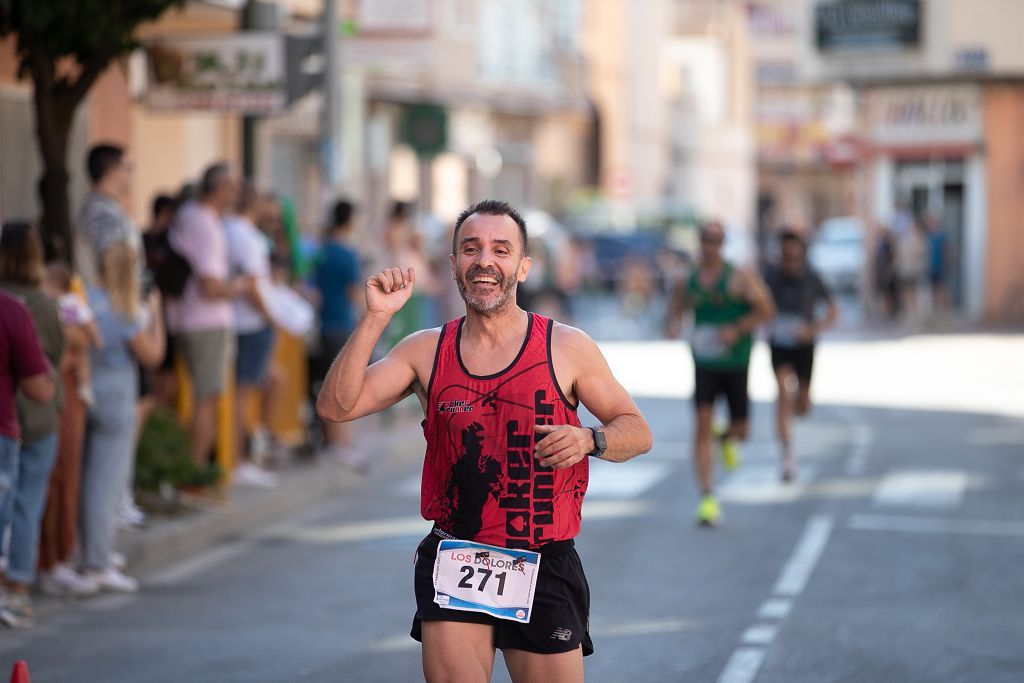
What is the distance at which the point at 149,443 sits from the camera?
11.7m

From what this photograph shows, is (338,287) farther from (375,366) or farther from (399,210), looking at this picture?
(375,366)

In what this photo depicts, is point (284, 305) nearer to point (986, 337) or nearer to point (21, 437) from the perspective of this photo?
point (21, 437)

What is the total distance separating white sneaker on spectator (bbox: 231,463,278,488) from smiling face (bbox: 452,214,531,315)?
8282 mm

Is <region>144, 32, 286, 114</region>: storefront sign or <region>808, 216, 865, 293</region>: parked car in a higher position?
<region>144, 32, 286, 114</region>: storefront sign

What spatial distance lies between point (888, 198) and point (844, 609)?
2996 centimetres

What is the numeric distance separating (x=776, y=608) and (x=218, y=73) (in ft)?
23.4

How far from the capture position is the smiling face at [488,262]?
17.1ft

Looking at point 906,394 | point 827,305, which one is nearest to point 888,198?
point 906,394

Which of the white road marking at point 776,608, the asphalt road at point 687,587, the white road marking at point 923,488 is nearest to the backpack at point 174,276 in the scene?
the asphalt road at point 687,587

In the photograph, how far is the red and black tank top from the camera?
5.24 meters

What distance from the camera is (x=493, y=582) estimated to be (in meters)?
5.23

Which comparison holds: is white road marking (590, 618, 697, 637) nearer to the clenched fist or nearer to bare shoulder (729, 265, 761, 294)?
bare shoulder (729, 265, 761, 294)

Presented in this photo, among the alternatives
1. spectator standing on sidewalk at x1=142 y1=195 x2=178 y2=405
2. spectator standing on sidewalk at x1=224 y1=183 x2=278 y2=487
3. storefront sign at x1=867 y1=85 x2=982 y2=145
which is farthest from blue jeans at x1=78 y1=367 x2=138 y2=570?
storefront sign at x1=867 y1=85 x2=982 y2=145

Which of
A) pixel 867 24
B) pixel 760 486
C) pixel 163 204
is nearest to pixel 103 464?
pixel 163 204
